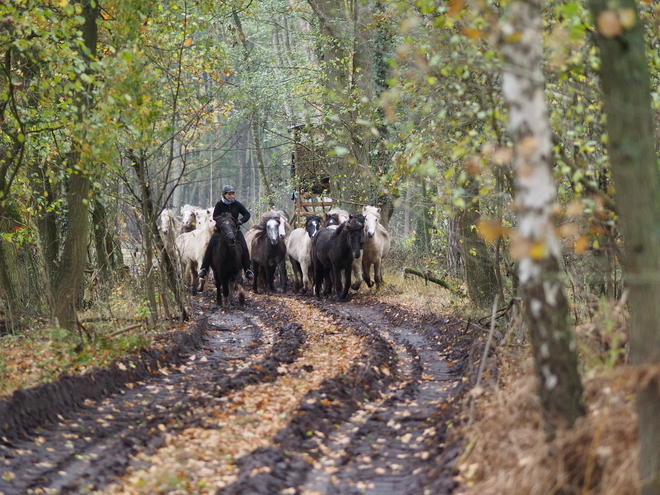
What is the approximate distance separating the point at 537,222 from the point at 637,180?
65 cm

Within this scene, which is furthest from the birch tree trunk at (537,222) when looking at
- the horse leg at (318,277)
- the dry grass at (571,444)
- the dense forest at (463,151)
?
the horse leg at (318,277)

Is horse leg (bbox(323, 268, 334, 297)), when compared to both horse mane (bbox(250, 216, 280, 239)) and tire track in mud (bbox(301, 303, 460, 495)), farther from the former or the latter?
tire track in mud (bbox(301, 303, 460, 495))

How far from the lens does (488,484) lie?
17.3ft

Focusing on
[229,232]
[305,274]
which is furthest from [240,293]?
[305,274]

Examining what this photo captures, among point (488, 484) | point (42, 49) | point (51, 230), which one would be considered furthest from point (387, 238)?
point (488, 484)

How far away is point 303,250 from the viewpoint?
22.6 metres

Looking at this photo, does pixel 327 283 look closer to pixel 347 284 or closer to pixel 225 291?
pixel 347 284

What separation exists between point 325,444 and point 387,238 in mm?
15023

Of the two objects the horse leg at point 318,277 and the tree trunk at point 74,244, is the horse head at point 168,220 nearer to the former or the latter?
A: the tree trunk at point 74,244

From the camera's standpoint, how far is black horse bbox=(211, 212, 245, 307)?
61.5 feet

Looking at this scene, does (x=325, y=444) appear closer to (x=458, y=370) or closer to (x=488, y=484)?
(x=488, y=484)

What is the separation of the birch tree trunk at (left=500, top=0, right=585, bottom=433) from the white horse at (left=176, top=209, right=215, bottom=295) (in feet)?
50.8

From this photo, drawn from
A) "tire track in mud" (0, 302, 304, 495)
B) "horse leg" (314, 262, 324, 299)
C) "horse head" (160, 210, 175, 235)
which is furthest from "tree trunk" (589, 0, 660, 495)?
"horse leg" (314, 262, 324, 299)

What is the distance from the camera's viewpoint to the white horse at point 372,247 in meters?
20.1
